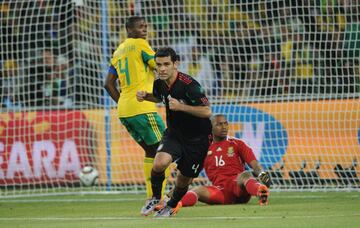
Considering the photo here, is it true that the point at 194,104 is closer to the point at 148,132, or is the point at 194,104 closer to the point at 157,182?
the point at 157,182

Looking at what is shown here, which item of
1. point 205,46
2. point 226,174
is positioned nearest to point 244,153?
point 226,174

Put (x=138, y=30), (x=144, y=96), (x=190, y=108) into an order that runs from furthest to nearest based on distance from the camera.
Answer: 1. (x=138, y=30)
2. (x=144, y=96)
3. (x=190, y=108)

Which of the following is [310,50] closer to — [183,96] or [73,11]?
[73,11]

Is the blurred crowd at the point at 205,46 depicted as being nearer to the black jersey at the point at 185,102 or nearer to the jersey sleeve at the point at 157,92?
the black jersey at the point at 185,102

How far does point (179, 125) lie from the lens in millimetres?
9367

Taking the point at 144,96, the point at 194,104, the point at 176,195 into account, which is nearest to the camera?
the point at 194,104

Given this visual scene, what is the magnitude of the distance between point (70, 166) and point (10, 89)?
1.88 m

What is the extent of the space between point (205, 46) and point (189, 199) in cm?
487

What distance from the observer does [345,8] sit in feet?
46.2

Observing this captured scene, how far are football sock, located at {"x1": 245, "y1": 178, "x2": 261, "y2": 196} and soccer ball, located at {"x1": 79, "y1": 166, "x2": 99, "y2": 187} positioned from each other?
15.5ft

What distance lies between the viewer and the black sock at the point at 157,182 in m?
9.64

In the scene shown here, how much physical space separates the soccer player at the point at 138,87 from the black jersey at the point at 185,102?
167 cm

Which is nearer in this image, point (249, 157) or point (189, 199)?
point (189, 199)

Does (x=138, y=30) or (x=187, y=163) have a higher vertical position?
(x=138, y=30)
